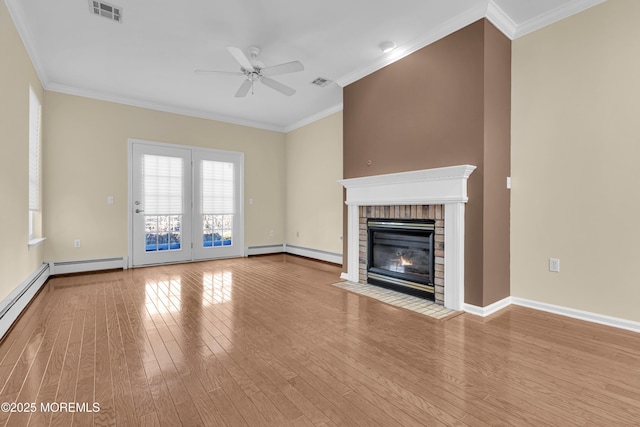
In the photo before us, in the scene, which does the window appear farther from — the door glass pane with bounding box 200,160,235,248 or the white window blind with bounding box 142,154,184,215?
the door glass pane with bounding box 200,160,235,248

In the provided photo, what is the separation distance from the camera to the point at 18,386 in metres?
1.79

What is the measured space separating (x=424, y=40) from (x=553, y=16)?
117 centimetres

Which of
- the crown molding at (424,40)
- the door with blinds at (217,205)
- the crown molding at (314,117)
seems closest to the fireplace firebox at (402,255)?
the crown molding at (424,40)

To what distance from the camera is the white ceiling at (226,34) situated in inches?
113

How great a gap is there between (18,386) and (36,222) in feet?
11.5

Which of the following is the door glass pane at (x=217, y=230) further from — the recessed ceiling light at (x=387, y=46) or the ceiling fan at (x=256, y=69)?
the recessed ceiling light at (x=387, y=46)

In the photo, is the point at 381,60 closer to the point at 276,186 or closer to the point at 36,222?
the point at 276,186

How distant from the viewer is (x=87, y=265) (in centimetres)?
489

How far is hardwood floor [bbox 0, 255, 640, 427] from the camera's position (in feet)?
5.09

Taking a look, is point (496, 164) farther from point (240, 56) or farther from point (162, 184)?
point (162, 184)

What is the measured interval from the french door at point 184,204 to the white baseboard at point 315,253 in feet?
3.58

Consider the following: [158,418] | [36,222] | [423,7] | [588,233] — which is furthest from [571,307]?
[36,222]

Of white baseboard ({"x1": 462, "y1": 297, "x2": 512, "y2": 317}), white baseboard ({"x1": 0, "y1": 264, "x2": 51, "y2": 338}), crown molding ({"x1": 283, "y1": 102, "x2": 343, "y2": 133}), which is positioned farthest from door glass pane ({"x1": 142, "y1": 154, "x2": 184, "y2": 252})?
white baseboard ({"x1": 462, "y1": 297, "x2": 512, "y2": 317})

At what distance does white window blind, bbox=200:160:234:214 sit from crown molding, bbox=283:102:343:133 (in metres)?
1.59
